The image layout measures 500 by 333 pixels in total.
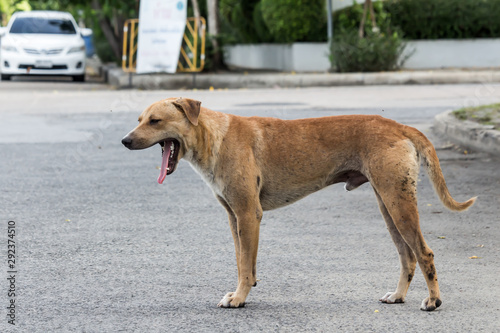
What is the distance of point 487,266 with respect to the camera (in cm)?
522

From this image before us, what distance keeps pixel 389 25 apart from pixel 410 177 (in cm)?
1900

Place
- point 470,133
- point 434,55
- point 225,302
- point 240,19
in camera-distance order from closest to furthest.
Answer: point 225,302, point 470,133, point 434,55, point 240,19

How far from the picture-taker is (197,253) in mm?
5613

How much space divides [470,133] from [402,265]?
6.01 metres

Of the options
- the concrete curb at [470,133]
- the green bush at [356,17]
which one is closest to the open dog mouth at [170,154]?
the concrete curb at [470,133]

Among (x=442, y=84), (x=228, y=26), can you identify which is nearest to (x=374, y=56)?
(x=442, y=84)

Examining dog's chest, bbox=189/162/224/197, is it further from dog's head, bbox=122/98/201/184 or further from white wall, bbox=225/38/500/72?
white wall, bbox=225/38/500/72

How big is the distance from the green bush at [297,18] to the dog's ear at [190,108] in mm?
17855

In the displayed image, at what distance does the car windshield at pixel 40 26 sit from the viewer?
2303 cm

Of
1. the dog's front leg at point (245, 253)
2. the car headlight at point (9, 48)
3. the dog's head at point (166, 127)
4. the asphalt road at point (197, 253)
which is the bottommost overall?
the car headlight at point (9, 48)

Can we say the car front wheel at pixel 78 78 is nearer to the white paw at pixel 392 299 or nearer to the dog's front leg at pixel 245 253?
the dog's front leg at pixel 245 253

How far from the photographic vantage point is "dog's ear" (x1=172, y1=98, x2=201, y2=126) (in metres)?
4.37

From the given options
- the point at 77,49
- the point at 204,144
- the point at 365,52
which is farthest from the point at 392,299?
the point at 77,49

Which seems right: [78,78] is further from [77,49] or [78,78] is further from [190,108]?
[190,108]
